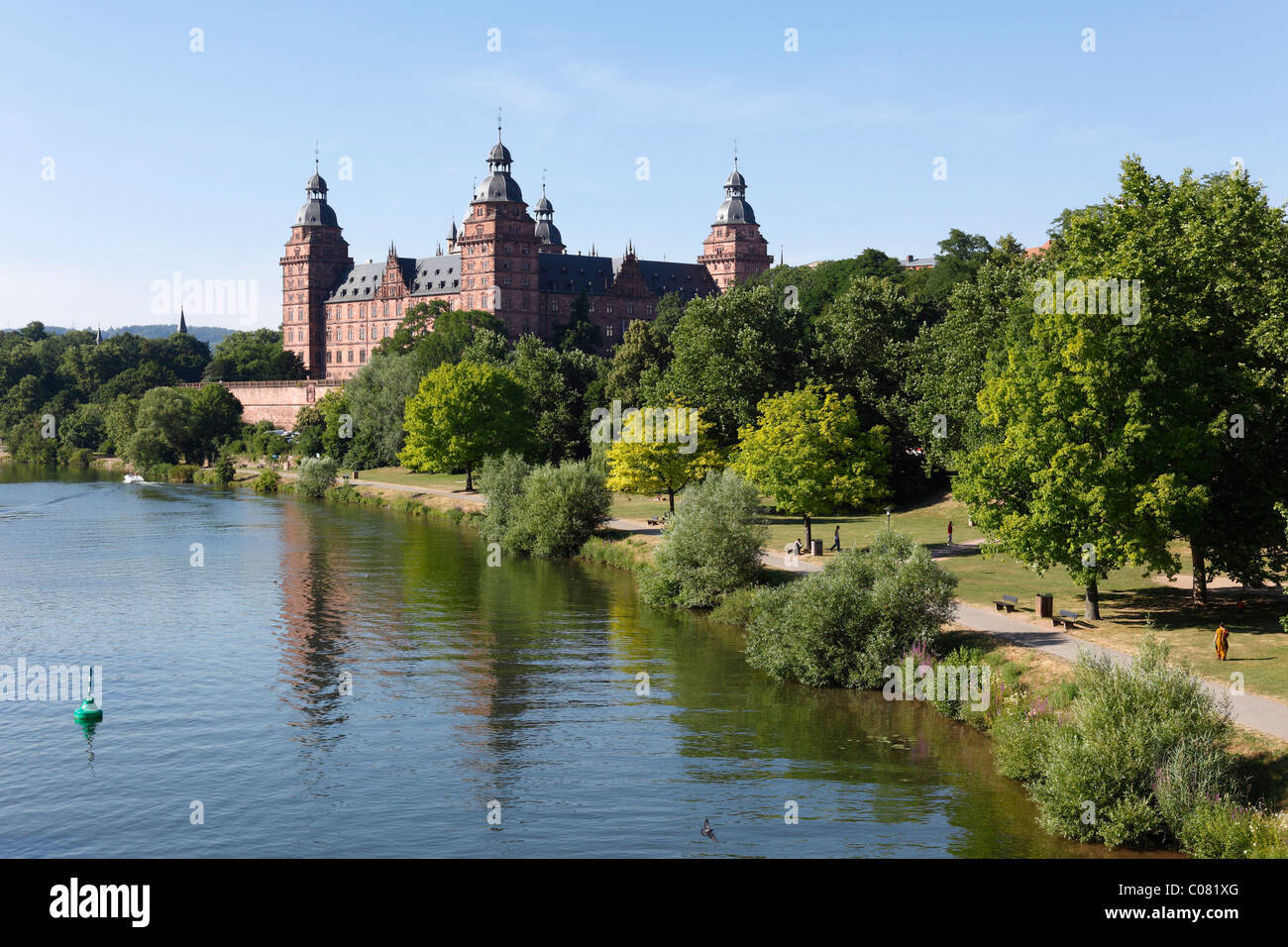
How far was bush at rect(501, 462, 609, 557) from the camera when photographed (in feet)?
191

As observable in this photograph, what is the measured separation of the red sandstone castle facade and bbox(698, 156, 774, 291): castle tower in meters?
0.16

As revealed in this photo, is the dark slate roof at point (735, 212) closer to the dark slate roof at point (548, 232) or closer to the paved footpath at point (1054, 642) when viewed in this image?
the dark slate roof at point (548, 232)

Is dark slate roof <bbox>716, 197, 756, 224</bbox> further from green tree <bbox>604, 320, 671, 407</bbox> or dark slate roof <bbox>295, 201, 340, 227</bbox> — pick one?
green tree <bbox>604, 320, 671, 407</bbox>

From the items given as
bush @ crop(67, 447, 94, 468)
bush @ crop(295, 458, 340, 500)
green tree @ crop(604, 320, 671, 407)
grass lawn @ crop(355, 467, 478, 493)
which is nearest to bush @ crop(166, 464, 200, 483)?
grass lawn @ crop(355, 467, 478, 493)

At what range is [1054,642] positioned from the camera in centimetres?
3262

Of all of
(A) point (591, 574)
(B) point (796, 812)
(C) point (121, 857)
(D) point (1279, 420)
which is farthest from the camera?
(A) point (591, 574)

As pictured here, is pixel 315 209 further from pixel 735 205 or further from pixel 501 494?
pixel 501 494

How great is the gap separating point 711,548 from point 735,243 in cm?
15063

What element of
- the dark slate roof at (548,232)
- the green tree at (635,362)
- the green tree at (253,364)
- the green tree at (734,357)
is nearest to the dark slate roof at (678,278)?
the dark slate roof at (548,232)

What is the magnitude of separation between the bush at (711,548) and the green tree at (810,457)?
6769 mm
